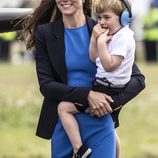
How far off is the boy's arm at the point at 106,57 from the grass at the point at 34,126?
15.5 ft

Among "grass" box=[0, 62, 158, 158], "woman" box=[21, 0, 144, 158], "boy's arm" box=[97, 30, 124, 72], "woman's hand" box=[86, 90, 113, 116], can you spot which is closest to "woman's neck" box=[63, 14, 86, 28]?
"woman" box=[21, 0, 144, 158]

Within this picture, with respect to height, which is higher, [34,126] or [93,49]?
[93,49]

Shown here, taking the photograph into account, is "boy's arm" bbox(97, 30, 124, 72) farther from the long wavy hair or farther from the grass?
the grass

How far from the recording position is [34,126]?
10.9m

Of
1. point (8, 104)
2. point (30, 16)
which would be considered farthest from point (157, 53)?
point (30, 16)

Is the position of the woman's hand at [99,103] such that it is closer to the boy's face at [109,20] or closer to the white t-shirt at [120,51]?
the white t-shirt at [120,51]

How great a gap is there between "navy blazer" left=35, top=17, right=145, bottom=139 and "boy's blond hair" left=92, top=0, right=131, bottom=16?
7.3 inches

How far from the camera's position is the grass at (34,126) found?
9.49 metres

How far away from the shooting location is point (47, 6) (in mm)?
4816

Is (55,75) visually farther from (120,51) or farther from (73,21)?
(120,51)

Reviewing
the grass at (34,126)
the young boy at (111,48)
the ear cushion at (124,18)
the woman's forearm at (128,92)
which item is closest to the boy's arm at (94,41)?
the young boy at (111,48)

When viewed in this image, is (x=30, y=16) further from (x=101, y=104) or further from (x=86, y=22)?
(x=101, y=104)

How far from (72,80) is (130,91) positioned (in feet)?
0.96

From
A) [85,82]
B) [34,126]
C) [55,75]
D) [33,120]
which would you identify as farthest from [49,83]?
[33,120]
